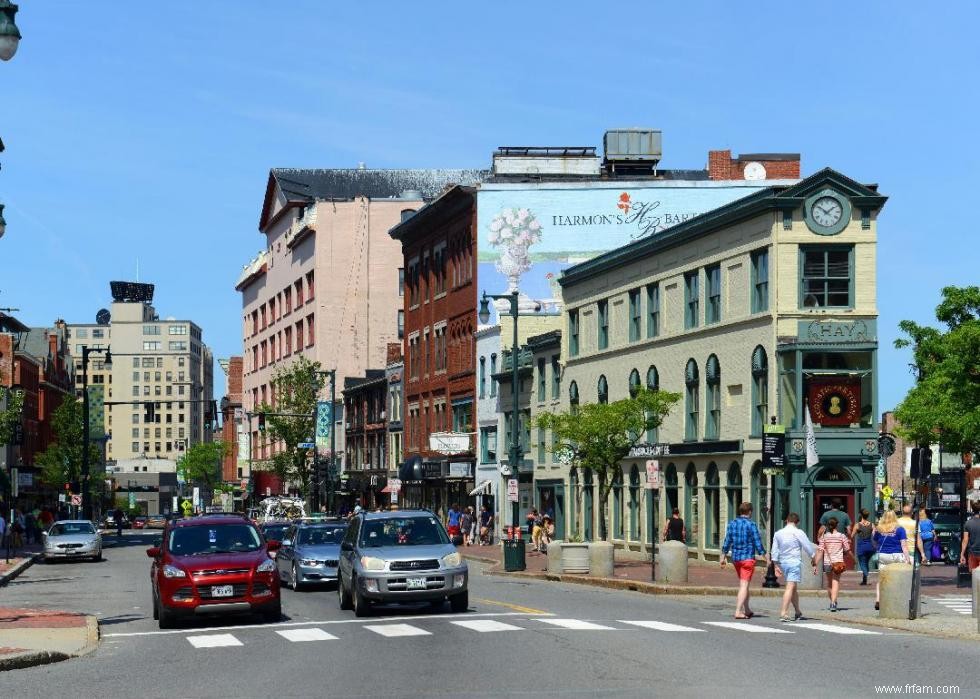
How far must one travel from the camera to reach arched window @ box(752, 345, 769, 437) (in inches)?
1828

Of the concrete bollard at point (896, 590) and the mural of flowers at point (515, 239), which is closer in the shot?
the concrete bollard at point (896, 590)

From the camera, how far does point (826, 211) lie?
151ft

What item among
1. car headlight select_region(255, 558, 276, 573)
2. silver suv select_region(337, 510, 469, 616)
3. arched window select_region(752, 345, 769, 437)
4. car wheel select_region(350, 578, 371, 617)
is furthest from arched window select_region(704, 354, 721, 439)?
car headlight select_region(255, 558, 276, 573)

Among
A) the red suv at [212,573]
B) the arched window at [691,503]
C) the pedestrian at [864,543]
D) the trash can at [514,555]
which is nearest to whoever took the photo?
the red suv at [212,573]

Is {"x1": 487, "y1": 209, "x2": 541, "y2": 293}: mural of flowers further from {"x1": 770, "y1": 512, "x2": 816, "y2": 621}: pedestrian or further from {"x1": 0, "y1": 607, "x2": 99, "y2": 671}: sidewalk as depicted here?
{"x1": 770, "y1": 512, "x2": 816, "y2": 621}: pedestrian

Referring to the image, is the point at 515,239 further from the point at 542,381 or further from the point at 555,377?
the point at 555,377

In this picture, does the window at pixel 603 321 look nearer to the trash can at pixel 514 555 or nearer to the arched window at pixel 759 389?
the arched window at pixel 759 389

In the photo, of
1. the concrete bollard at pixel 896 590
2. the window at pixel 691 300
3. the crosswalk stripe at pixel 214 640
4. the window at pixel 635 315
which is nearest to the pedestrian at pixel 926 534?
the window at pixel 691 300

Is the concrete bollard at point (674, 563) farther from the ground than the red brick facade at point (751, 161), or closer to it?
closer to it

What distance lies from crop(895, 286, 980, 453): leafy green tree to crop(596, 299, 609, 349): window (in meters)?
24.1

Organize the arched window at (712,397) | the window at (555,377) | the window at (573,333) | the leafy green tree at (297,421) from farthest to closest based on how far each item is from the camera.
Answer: the leafy green tree at (297,421) < the window at (555,377) < the window at (573,333) < the arched window at (712,397)

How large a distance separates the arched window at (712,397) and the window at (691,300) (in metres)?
1.81

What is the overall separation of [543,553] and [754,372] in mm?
14796

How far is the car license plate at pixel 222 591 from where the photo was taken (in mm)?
25453
